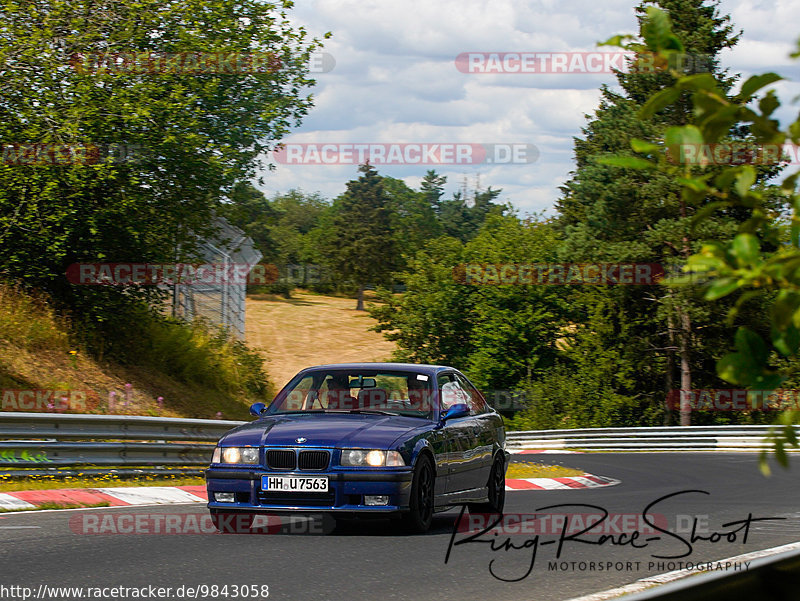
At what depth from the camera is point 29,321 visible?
79.3 ft

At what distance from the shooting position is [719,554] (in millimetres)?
8211

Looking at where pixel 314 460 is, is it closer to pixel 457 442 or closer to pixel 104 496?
pixel 457 442

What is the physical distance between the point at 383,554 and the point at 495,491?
338 cm

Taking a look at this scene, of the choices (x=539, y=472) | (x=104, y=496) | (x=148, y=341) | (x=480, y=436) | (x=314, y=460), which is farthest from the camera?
(x=148, y=341)

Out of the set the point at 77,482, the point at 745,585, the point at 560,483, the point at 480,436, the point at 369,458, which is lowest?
the point at 560,483

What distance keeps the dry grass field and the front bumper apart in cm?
5437

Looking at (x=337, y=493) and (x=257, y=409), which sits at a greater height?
(x=257, y=409)

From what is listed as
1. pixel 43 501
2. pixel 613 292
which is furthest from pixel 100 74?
pixel 613 292

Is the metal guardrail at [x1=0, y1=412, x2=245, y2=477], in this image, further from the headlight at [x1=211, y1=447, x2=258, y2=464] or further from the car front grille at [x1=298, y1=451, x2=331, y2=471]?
the car front grille at [x1=298, y1=451, x2=331, y2=471]

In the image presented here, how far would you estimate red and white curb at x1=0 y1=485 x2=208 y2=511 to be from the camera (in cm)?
1112

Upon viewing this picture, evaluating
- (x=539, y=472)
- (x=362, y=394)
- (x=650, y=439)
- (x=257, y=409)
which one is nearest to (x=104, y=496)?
(x=257, y=409)

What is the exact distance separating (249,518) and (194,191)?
17.4 m

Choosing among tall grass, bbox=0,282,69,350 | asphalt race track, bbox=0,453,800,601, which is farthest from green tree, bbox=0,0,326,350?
asphalt race track, bbox=0,453,800,601

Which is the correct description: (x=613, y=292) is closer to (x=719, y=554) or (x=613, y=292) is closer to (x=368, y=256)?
(x=719, y=554)
